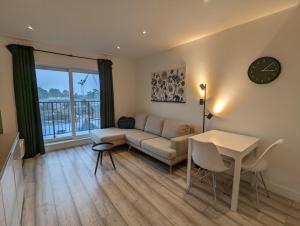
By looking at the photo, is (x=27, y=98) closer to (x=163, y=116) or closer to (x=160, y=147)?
(x=160, y=147)

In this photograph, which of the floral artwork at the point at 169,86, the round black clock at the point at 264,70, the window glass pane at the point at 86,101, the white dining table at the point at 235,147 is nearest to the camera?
the white dining table at the point at 235,147

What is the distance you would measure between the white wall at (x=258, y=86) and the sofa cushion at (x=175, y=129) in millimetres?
253

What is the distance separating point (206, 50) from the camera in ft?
9.71

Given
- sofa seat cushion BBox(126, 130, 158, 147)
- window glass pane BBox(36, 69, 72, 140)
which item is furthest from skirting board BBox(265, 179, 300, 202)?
window glass pane BBox(36, 69, 72, 140)

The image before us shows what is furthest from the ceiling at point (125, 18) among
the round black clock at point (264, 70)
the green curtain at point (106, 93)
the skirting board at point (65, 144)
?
the skirting board at point (65, 144)

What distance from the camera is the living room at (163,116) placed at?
189 cm

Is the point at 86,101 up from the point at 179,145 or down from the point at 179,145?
up

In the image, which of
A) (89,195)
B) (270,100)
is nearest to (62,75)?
(89,195)

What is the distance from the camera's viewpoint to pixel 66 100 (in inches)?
160

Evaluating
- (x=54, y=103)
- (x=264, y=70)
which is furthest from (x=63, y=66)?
(x=264, y=70)

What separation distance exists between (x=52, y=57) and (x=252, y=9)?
3.92 metres

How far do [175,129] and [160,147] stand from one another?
56cm

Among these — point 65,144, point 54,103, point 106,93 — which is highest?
point 106,93

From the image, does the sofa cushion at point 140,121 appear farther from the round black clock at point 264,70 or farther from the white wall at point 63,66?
the round black clock at point 264,70
